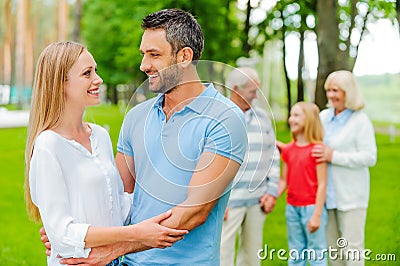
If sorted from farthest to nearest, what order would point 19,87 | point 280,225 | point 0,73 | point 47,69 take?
1. point 0,73
2. point 19,87
3. point 280,225
4. point 47,69

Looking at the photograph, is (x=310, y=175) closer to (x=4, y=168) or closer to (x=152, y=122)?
(x=152, y=122)

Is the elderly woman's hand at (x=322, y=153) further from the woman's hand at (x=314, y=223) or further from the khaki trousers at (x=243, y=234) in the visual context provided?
the khaki trousers at (x=243, y=234)

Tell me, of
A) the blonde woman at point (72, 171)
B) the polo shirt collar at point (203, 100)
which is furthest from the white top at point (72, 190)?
the polo shirt collar at point (203, 100)

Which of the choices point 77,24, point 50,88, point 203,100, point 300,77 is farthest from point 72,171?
point 300,77

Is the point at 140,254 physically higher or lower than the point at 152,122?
lower

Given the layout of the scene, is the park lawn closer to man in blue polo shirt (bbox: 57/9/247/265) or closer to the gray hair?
man in blue polo shirt (bbox: 57/9/247/265)

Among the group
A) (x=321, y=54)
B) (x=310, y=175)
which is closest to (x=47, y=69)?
(x=310, y=175)

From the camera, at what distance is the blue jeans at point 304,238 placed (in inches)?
159

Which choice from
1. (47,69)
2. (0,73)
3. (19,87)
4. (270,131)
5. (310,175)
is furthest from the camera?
(0,73)

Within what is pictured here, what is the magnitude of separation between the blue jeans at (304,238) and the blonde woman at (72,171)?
85.6 inches

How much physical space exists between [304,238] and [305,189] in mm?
325

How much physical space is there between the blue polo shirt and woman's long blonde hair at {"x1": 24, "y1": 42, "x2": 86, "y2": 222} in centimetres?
23

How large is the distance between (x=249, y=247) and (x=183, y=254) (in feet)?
7.77

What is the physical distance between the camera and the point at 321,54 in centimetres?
638
